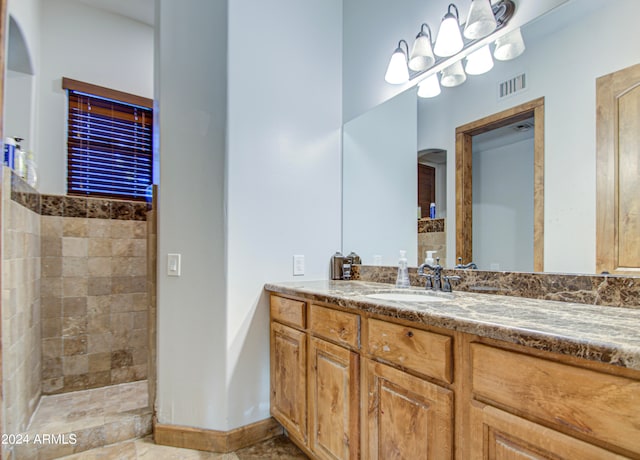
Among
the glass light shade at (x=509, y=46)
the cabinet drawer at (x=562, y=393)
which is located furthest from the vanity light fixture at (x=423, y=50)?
the cabinet drawer at (x=562, y=393)

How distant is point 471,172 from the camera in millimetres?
1672

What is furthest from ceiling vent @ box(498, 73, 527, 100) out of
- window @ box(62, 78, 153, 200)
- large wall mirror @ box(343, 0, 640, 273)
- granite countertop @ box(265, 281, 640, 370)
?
window @ box(62, 78, 153, 200)

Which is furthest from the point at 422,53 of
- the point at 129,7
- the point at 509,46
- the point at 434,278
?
the point at 129,7

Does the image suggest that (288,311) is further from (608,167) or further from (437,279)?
(608,167)

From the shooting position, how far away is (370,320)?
1.25 metres

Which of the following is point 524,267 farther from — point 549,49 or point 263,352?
point 263,352

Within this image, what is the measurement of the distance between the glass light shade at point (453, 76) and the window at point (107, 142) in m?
2.66

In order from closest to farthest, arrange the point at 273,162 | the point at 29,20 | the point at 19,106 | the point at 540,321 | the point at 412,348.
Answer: the point at 540,321
the point at 412,348
the point at 273,162
the point at 29,20
the point at 19,106

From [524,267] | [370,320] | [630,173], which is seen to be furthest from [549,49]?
[370,320]

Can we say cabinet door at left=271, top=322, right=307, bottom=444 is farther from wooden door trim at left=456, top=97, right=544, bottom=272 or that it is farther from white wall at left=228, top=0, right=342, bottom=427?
wooden door trim at left=456, top=97, right=544, bottom=272

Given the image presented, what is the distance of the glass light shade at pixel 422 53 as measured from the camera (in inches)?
70.2

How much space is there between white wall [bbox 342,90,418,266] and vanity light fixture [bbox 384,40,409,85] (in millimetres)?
93

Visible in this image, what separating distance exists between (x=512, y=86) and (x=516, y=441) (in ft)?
4.51

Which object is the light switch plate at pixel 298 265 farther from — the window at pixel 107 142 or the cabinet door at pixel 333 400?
the window at pixel 107 142
